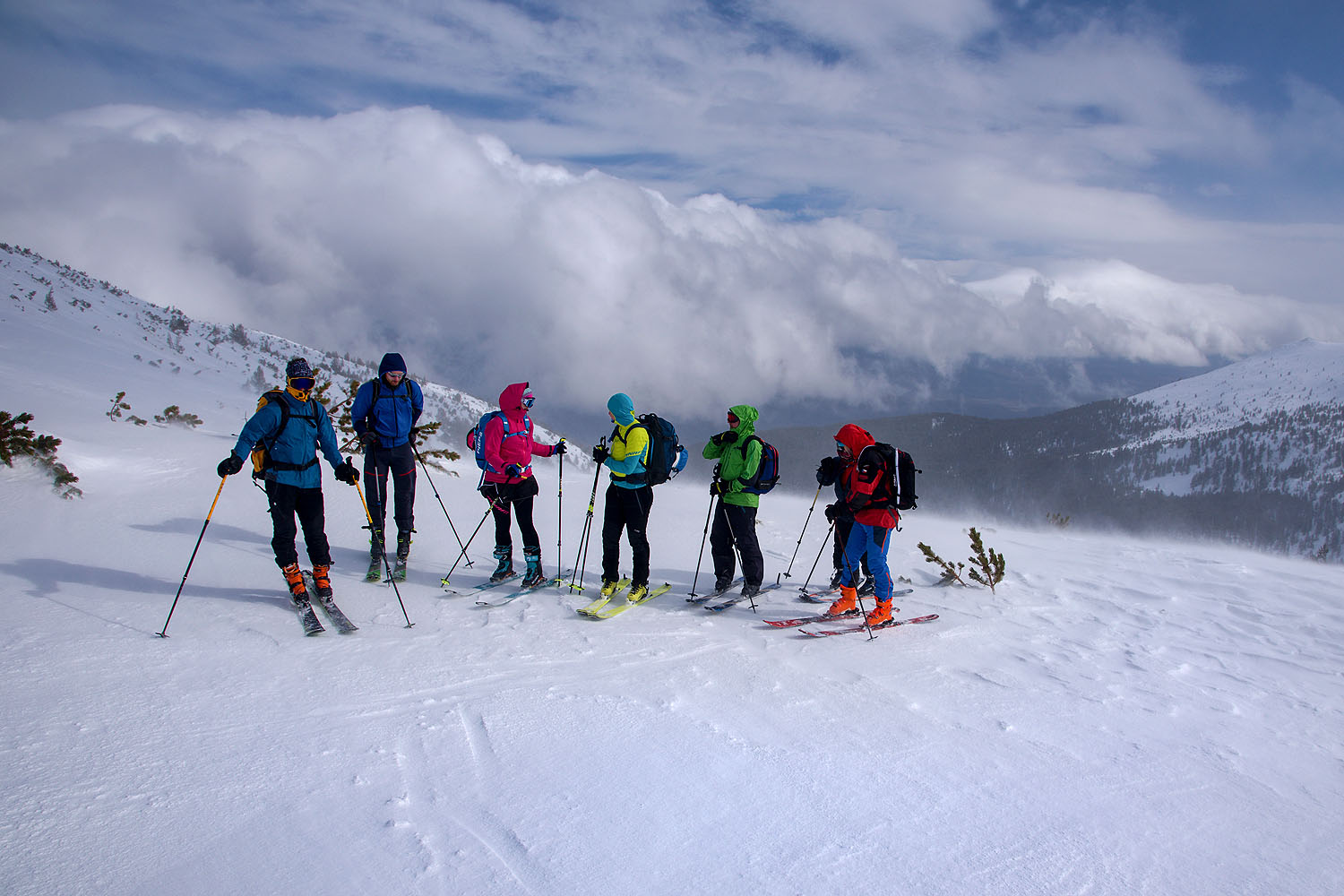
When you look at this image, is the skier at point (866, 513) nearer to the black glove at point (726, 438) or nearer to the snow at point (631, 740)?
the snow at point (631, 740)

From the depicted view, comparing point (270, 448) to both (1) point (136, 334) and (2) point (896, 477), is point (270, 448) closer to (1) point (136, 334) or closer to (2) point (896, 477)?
(2) point (896, 477)

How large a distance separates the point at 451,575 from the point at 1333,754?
846 cm

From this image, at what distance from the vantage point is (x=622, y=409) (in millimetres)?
7621

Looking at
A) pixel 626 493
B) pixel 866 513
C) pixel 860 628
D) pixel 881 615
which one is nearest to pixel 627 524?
pixel 626 493

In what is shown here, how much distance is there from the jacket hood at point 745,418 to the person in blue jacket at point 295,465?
4.16m

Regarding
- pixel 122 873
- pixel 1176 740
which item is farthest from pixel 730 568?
pixel 122 873

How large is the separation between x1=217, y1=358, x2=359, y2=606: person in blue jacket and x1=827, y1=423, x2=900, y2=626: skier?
512 centimetres

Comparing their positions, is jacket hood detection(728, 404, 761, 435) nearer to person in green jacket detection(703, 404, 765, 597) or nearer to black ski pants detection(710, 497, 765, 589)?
person in green jacket detection(703, 404, 765, 597)

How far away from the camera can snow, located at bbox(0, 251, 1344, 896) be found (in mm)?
3383

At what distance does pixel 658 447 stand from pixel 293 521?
375 cm

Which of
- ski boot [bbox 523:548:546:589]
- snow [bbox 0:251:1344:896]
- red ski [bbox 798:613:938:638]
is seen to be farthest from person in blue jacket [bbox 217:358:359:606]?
red ski [bbox 798:613:938:638]

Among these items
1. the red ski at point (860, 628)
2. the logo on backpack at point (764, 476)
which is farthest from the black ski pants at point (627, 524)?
the red ski at point (860, 628)

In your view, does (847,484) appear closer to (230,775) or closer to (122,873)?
(230,775)

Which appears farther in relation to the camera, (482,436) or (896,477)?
(482,436)
